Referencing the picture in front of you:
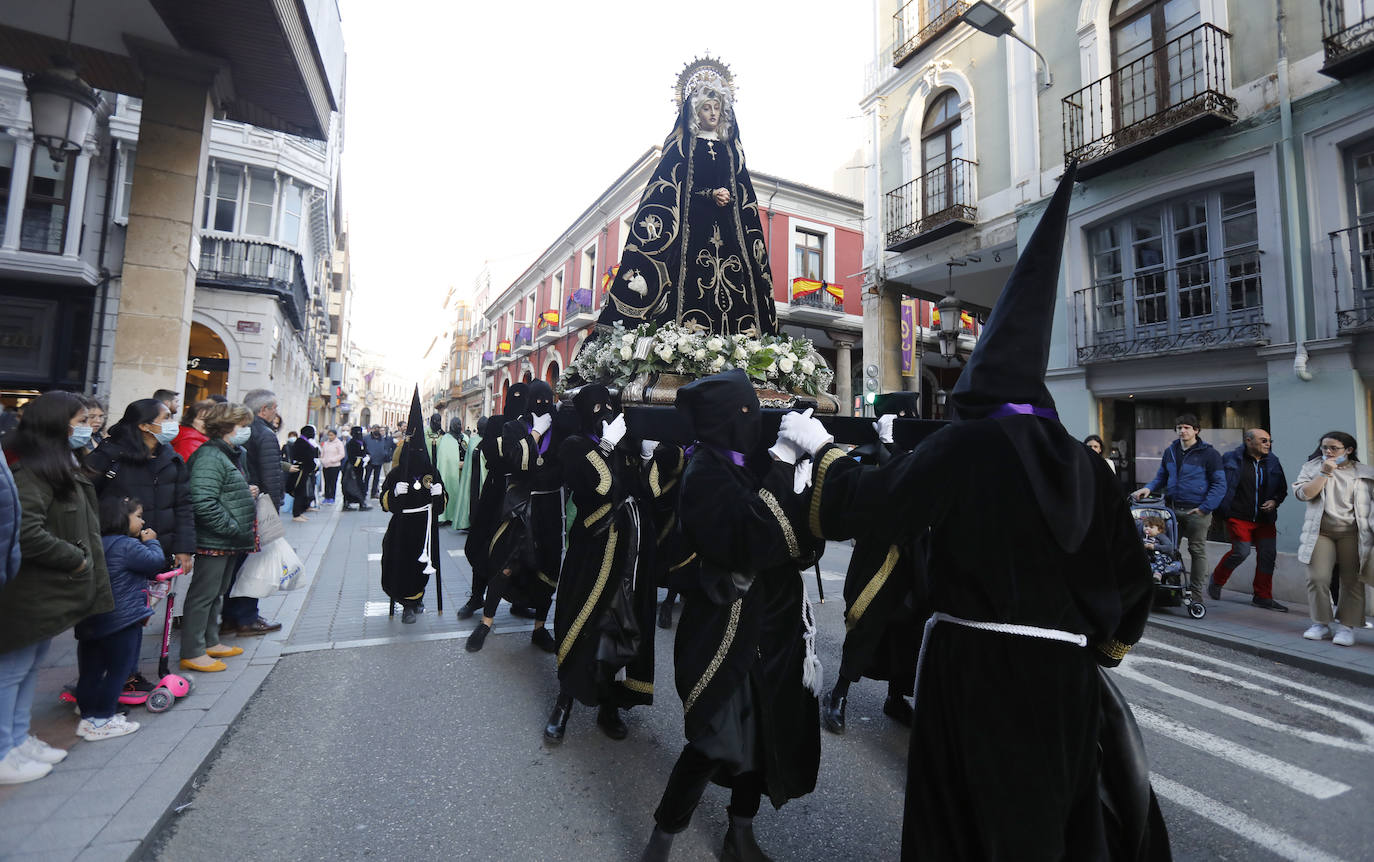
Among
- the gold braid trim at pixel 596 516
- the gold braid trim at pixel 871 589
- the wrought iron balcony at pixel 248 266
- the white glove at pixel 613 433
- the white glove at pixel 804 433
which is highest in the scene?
the wrought iron balcony at pixel 248 266

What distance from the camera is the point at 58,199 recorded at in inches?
515

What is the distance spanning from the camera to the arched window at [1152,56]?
9.64m

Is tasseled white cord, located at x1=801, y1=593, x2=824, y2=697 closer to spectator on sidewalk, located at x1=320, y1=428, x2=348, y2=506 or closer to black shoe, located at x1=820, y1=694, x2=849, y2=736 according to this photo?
black shoe, located at x1=820, y1=694, x2=849, y2=736

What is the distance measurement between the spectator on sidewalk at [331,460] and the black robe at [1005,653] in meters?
16.2

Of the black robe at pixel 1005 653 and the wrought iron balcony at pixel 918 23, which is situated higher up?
the wrought iron balcony at pixel 918 23

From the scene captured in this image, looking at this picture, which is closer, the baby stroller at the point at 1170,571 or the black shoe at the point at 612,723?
the black shoe at the point at 612,723

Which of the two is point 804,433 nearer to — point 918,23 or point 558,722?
point 558,722

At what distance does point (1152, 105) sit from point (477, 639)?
1258cm

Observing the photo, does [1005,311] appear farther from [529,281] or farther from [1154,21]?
[529,281]

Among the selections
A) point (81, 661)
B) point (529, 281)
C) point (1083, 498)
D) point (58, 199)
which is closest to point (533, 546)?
point (81, 661)

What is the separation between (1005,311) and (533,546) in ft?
12.7

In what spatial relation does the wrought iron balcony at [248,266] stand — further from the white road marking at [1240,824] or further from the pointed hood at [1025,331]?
the white road marking at [1240,824]

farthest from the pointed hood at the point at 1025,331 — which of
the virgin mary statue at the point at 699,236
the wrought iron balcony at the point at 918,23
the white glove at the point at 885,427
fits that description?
the wrought iron balcony at the point at 918,23

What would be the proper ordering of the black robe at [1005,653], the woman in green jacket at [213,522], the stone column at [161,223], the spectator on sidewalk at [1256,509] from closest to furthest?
1. the black robe at [1005,653]
2. the woman in green jacket at [213,522]
3. the stone column at [161,223]
4. the spectator on sidewalk at [1256,509]
